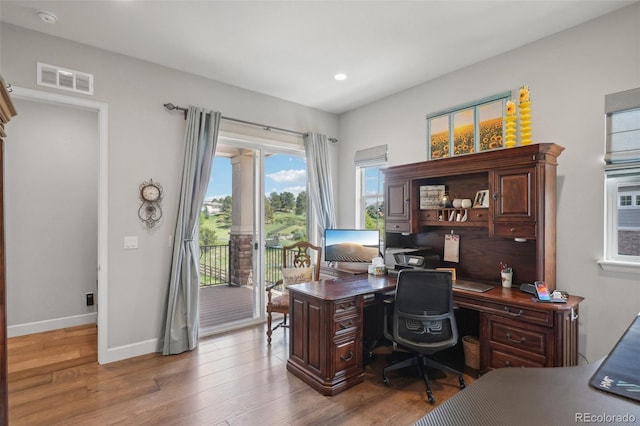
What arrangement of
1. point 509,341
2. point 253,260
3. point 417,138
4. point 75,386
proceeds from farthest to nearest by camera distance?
point 253,260 < point 417,138 < point 75,386 < point 509,341

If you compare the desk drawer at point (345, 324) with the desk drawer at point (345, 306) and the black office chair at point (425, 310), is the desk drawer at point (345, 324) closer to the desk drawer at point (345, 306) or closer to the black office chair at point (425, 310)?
the desk drawer at point (345, 306)

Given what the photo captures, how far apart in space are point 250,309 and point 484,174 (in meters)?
3.37

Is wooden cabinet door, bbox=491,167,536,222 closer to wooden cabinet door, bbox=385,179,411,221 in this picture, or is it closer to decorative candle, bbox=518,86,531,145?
decorative candle, bbox=518,86,531,145

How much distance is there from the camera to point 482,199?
9.99ft

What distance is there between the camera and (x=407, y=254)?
338 centimetres

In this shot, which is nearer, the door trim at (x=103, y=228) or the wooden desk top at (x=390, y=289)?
the wooden desk top at (x=390, y=289)

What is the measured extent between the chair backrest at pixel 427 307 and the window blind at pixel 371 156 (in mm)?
2231

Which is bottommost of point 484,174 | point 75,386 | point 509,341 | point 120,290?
point 75,386

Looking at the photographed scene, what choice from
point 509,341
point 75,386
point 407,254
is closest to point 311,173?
point 407,254

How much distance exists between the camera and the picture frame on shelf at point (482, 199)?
118 inches

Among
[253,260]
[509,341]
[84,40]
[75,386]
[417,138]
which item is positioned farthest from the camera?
[253,260]

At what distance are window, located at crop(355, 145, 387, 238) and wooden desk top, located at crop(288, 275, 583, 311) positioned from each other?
4.91 feet

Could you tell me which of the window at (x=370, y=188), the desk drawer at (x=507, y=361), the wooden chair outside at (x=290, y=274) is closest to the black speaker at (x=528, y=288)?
the desk drawer at (x=507, y=361)

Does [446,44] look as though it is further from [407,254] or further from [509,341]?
[509,341]
